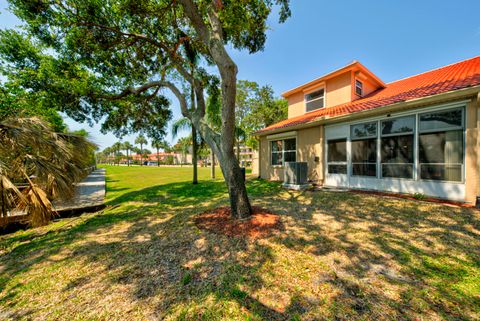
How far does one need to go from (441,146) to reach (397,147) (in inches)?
44.9

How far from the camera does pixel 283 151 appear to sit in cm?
1109

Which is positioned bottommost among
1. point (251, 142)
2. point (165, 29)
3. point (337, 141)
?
point (337, 141)

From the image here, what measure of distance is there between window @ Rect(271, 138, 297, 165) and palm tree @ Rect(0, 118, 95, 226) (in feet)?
31.4

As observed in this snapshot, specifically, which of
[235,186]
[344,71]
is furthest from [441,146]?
[235,186]

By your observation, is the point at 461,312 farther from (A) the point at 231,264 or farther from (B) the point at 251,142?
(B) the point at 251,142

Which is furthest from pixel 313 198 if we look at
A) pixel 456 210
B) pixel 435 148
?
pixel 435 148

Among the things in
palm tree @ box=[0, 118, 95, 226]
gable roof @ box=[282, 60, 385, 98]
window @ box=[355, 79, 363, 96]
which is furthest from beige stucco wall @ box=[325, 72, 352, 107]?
palm tree @ box=[0, 118, 95, 226]

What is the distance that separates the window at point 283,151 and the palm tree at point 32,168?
31.4ft

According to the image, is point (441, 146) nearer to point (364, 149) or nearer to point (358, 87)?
point (364, 149)

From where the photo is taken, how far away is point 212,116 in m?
12.2

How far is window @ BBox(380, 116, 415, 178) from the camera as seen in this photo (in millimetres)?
6559

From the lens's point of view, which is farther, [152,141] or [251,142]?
[251,142]

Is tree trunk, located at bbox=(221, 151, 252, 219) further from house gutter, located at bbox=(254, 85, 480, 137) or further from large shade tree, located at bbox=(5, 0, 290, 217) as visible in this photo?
house gutter, located at bbox=(254, 85, 480, 137)

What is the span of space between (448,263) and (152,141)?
12238mm
